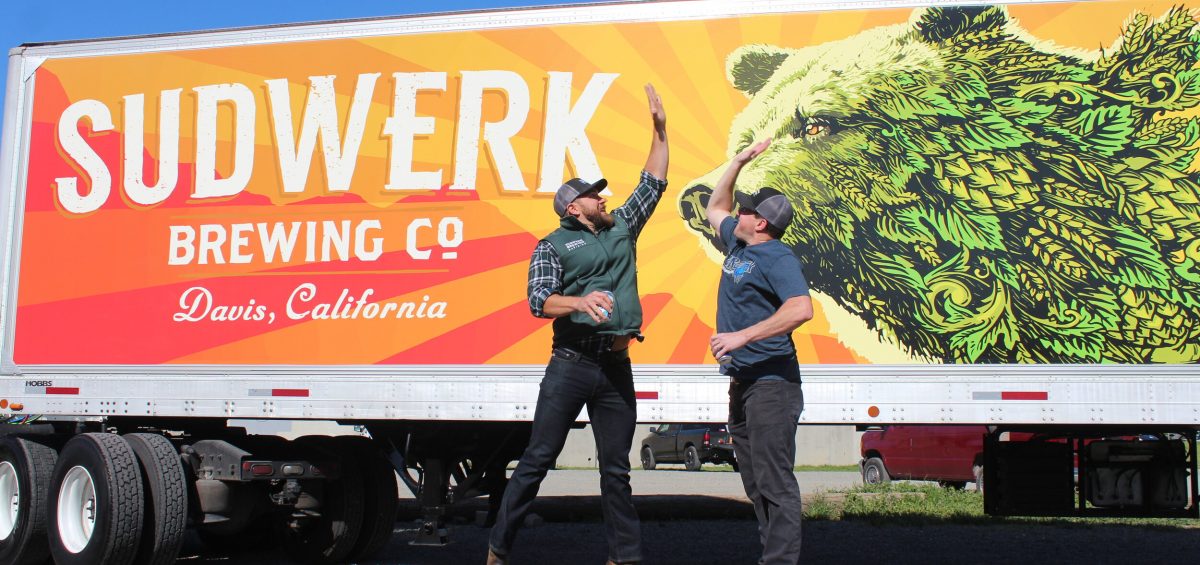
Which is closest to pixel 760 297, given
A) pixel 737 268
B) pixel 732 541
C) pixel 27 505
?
pixel 737 268

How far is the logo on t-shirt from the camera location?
5246mm

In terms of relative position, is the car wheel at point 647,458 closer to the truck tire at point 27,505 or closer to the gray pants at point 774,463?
the truck tire at point 27,505

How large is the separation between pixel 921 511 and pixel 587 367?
720 cm

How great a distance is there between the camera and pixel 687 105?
640 centimetres

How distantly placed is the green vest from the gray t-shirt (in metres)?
0.46

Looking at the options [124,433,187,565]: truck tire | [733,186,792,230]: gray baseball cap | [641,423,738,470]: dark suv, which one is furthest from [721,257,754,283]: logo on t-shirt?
[641,423,738,470]: dark suv

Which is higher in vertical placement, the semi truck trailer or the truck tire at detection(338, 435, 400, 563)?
the semi truck trailer

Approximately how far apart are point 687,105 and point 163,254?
3.27 meters

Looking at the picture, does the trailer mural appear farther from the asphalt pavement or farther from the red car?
the red car

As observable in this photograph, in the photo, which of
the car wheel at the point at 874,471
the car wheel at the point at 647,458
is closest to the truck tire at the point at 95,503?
the car wheel at the point at 874,471

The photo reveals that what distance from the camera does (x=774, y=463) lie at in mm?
4996

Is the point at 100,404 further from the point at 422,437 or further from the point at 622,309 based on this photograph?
the point at 622,309

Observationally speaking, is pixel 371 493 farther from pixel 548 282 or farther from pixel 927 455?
pixel 927 455

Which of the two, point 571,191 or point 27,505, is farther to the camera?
point 27,505
